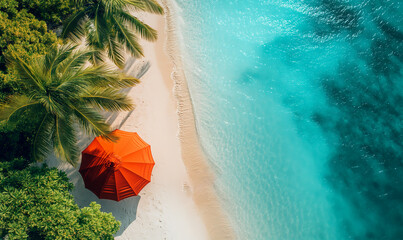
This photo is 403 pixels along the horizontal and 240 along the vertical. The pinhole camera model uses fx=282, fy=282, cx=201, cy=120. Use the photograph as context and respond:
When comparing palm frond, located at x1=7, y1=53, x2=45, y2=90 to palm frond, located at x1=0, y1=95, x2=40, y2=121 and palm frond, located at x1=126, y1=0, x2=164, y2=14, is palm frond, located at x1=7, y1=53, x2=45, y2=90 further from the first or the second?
palm frond, located at x1=126, y1=0, x2=164, y2=14

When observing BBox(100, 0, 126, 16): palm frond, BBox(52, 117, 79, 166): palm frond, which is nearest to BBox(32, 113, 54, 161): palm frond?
BBox(52, 117, 79, 166): palm frond

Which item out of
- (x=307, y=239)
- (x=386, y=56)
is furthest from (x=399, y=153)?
(x=307, y=239)

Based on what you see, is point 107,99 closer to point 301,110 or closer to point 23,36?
point 23,36

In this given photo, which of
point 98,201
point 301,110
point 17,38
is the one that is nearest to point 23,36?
point 17,38

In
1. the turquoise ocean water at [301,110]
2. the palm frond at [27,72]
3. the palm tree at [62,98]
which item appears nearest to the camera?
the palm frond at [27,72]

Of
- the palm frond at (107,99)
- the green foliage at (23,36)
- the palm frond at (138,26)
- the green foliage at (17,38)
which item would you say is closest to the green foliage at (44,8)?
the green foliage at (17,38)

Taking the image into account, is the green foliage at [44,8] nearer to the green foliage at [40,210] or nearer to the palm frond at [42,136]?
the palm frond at [42,136]
